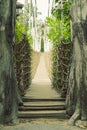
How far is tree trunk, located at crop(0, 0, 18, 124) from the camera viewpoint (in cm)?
775

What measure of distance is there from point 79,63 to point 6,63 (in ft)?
5.03

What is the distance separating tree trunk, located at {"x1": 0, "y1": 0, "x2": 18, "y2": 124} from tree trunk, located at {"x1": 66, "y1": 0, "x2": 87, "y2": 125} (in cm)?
130

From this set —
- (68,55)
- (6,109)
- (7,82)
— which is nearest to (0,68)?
(7,82)

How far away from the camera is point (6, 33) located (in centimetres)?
782

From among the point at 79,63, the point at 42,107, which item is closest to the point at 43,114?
the point at 42,107

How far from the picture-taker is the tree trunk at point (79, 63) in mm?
7805

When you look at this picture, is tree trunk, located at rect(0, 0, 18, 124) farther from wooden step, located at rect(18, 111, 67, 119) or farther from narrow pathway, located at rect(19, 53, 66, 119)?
narrow pathway, located at rect(19, 53, 66, 119)

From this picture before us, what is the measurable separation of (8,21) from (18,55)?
2.24 metres

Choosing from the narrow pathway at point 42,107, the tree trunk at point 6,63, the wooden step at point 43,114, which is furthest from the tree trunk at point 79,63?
the tree trunk at point 6,63

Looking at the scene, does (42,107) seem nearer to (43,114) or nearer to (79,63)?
(43,114)

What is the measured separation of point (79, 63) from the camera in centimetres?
796

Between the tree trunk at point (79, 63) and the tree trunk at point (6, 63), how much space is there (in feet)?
4.27

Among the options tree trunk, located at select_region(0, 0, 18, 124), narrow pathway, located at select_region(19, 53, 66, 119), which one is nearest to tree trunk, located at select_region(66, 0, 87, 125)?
narrow pathway, located at select_region(19, 53, 66, 119)

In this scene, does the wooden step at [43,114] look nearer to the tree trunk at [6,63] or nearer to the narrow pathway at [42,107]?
the narrow pathway at [42,107]
